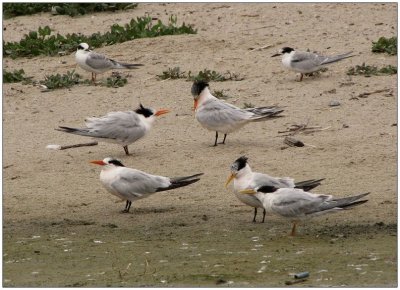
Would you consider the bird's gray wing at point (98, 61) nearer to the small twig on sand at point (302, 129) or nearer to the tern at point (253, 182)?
the small twig on sand at point (302, 129)

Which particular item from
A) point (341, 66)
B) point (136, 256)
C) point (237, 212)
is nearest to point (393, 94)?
point (341, 66)

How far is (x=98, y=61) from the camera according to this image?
43.5 feet

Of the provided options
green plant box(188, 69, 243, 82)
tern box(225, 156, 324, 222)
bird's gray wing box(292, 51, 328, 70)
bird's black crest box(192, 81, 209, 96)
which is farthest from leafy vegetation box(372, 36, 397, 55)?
tern box(225, 156, 324, 222)

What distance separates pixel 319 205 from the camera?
28.4 feet

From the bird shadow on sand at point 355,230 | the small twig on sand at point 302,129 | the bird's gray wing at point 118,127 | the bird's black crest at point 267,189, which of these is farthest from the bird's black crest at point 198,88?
the bird shadow on sand at point 355,230

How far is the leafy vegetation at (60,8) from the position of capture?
15719mm

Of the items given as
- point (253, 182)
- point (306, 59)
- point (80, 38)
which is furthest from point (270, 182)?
point (80, 38)

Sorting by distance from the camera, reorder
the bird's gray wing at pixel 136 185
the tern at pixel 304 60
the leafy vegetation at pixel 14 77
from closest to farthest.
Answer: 1. the bird's gray wing at pixel 136 185
2. the tern at pixel 304 60
3. the leafy vegetation at pixel 14 77

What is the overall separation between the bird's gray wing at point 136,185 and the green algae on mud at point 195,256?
1.71 feet

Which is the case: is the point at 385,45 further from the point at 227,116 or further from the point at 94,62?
the point at 94,62

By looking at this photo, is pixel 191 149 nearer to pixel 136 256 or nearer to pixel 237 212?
pixel 237 212

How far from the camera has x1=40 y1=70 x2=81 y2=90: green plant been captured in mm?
13172

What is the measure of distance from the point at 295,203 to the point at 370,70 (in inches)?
170

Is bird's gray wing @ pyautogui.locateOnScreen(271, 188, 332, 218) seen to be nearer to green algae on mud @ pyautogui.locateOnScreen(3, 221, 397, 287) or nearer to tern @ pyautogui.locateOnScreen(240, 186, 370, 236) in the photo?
tern @ pyautogui.locateOnScreen(240, 186, 370, 236)
